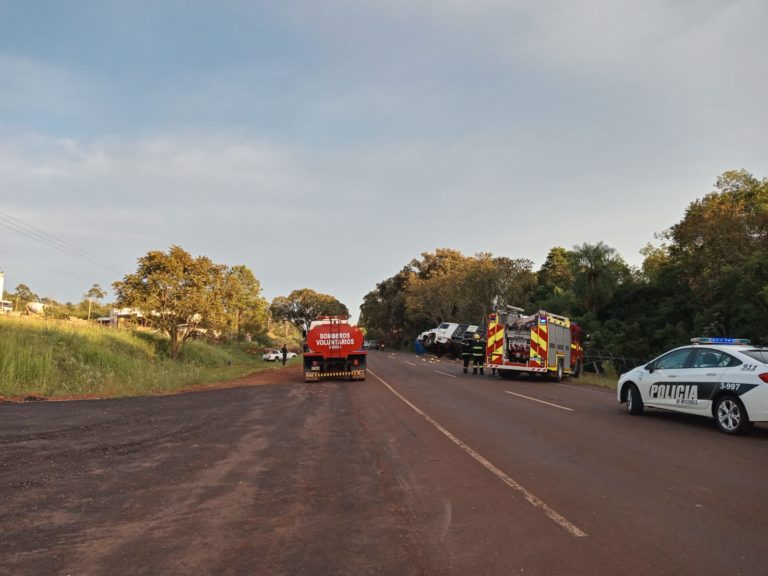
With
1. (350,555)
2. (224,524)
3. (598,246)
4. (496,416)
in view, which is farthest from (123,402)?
(598,246)

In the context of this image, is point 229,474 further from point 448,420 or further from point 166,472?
point 448,420

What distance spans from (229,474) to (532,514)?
382 centimetres

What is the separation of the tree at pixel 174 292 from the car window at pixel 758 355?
32.2m

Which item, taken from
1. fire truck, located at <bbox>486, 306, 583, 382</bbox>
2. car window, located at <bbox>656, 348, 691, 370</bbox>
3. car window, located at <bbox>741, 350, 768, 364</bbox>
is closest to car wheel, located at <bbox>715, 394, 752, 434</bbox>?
car window, located at <bbox>741, 350, 768, 364</bbox>

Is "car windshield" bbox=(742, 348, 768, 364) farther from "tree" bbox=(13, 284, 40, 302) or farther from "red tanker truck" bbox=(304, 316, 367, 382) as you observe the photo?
"tree" bbox=(13, 284, 40, 302)

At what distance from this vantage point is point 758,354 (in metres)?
9.98

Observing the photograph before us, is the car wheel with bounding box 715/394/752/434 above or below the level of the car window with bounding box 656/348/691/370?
below

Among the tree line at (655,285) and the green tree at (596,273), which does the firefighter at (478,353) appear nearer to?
the tree line at (655,285)

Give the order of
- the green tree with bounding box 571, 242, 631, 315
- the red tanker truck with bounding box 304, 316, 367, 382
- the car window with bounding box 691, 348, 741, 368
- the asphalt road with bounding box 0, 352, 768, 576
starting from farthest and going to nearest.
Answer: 1. the green tree with bounding box 571, 242, 631, 315
2. the red tanker truck with bounding box 304, 316, 367, 382
3. the car window with bounding box 691, 348, 741, 368
4. the asphalt road with bounding box 0, 352, 768, 576

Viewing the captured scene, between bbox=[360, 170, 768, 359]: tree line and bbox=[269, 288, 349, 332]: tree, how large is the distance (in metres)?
28.9

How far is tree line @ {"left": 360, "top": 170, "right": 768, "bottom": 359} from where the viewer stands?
2944 centimetres

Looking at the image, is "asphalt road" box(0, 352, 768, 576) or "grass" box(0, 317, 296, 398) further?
"grass" box(0, 317, 296, 398)

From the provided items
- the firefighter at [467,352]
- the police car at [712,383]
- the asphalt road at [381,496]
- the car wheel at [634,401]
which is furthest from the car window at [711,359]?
the firefighter at [467,352]

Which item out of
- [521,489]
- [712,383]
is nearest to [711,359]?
[712,383]
